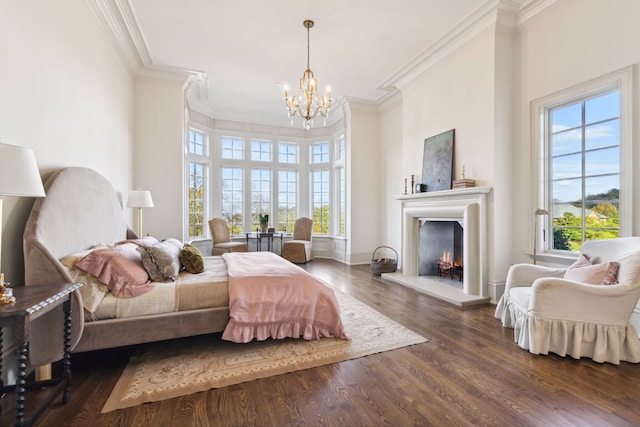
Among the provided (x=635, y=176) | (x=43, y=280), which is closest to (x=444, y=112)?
(x=635, y=176)

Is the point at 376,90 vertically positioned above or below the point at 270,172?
above

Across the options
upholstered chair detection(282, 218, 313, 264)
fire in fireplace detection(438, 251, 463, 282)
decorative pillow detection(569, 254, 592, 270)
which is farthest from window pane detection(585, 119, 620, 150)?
upholstered chair detection(282, 218, 313, 264)

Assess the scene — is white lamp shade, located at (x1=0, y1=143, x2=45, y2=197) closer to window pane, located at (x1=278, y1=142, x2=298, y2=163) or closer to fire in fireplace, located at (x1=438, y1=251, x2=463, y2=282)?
fire in fireplace, located at (x1=438, y1=251, x2=463, y2=282)

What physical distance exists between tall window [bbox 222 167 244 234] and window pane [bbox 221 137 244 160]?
0.31m

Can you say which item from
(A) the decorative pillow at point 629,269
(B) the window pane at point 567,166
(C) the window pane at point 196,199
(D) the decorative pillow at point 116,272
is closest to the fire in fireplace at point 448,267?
(B) the window pane at point 567,166

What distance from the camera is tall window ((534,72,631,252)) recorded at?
118 inches

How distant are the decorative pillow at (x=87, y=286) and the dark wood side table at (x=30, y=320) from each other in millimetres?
244

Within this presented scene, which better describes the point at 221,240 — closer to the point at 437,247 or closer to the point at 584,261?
the point at 437,247

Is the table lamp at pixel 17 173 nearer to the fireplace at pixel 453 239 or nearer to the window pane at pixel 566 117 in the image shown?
the fireplace at pixel 453 239

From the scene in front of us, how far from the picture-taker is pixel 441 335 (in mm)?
2873

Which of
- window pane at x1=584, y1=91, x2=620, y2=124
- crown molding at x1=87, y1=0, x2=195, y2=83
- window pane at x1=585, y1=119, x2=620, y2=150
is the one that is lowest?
window pane at x1=585, y1=119, x2=620, y2=150

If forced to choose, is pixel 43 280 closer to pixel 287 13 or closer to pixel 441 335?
pixel 441 335

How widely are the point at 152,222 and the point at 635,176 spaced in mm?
6122

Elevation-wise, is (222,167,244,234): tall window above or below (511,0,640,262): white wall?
below
